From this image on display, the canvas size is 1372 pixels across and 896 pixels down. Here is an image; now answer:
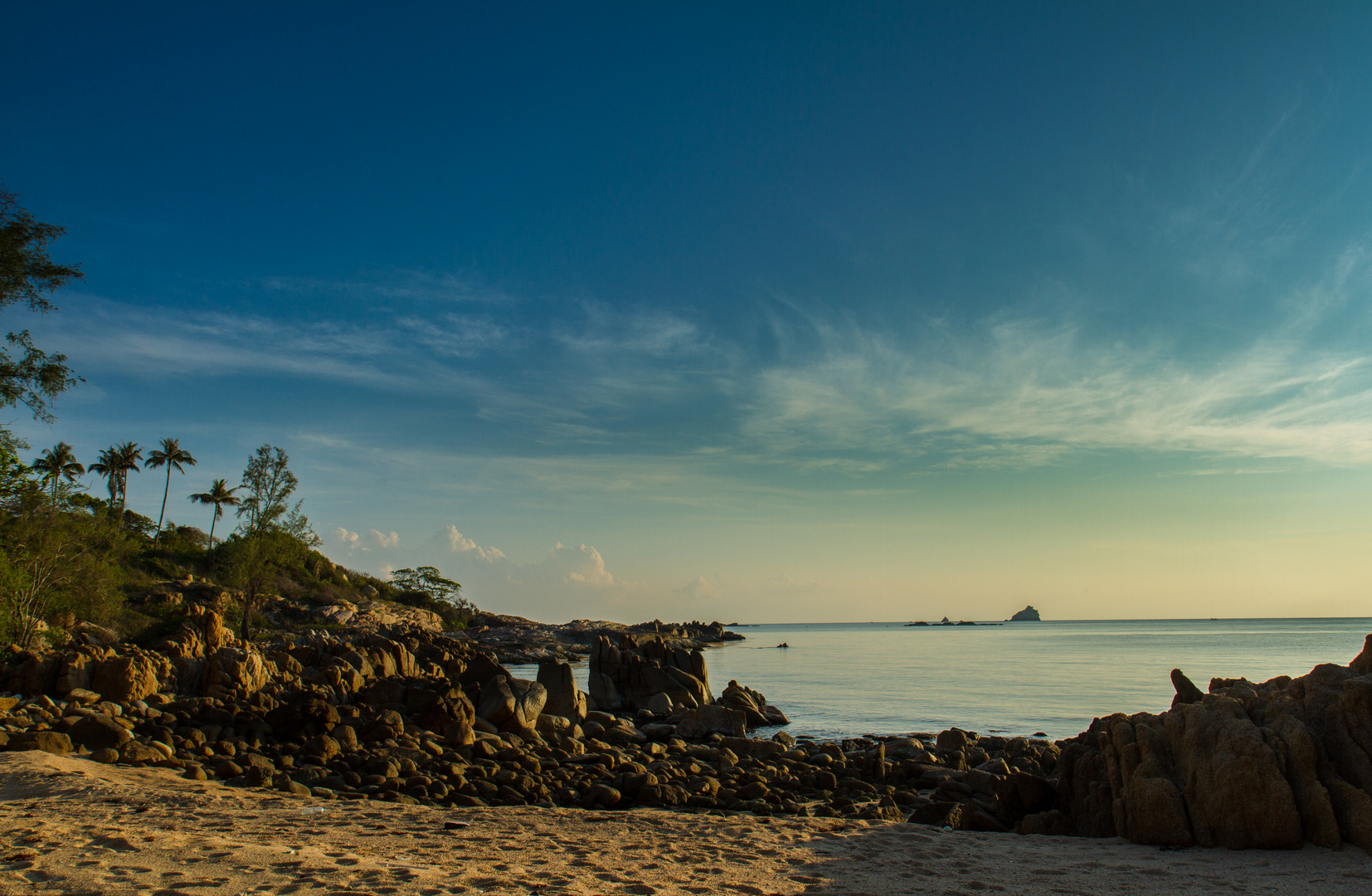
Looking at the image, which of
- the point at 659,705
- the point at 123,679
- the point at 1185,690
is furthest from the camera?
the point at 659,705

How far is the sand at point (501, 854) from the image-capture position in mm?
7105

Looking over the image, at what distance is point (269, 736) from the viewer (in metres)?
16.6

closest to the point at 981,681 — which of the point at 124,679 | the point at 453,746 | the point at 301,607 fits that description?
the point at 453,746

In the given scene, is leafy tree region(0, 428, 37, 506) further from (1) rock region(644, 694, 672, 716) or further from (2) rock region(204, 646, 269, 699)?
(1) rock region(644, 694, 672, 716)

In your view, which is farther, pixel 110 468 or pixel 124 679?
pixel 110 468

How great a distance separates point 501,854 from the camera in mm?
8852

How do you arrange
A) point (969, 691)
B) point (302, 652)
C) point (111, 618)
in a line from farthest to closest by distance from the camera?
point (969, 691) < point (111, 618) < point (302, 652)

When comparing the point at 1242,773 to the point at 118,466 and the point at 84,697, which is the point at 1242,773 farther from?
the point at 118,466

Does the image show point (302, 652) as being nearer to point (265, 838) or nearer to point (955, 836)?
point (265, 838)

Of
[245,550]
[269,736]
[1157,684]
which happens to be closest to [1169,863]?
[269,736]

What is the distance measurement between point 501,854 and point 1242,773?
9886mm

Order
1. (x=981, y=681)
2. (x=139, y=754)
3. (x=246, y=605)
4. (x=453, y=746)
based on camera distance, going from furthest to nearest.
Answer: (x=246, y=605)
(x=981, y=681)
(x=453, y=746)
(x=139, y=754)

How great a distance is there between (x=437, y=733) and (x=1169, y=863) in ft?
50.4

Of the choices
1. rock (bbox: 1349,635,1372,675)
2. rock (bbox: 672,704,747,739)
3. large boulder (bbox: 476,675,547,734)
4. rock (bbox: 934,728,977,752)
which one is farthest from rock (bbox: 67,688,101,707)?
rock (bbox: 1349,635,1372,675)
